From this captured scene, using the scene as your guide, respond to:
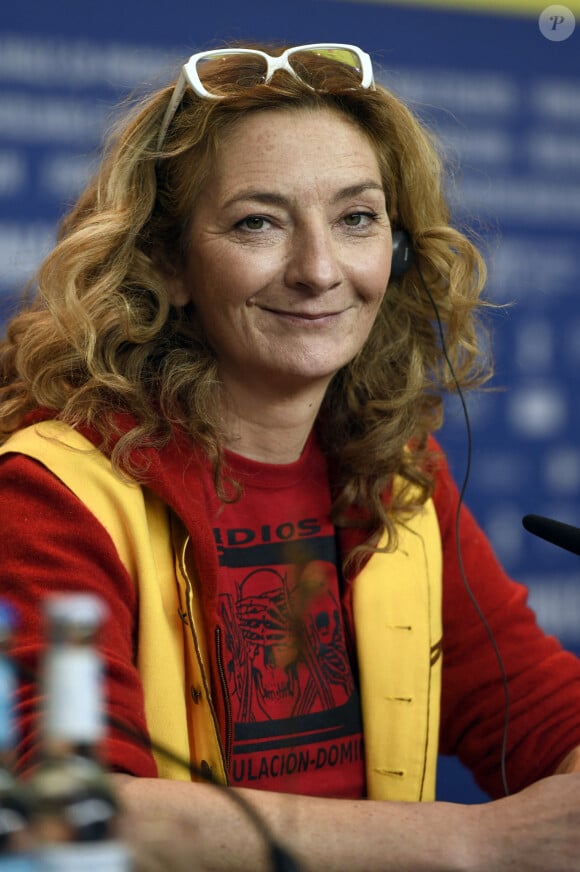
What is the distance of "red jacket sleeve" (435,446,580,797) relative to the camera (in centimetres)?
136

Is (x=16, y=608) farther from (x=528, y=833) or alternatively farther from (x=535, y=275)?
(x=535, y=275)

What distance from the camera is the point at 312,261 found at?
4.12ft

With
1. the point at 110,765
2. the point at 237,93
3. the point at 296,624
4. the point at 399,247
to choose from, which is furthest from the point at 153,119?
the point at 296,624

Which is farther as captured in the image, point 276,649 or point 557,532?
point 276,649

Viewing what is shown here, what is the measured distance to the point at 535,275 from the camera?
6.94 ft

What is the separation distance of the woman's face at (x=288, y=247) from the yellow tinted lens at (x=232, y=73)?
46 mm

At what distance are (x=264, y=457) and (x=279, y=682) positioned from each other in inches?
11.0

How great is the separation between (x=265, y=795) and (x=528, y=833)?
8.3 inches

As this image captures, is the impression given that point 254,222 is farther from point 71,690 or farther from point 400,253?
point 71,690

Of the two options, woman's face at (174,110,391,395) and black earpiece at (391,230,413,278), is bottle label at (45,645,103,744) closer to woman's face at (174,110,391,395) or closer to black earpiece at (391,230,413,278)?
woman's face at (174,110,391,395)

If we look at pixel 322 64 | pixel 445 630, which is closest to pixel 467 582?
pixel 445 630

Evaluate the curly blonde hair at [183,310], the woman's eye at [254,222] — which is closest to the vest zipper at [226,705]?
the curly blonde hair at [183,310]

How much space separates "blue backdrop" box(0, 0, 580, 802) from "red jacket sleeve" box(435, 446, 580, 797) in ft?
1.86

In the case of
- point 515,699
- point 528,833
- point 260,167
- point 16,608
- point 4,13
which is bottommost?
point 515,699
